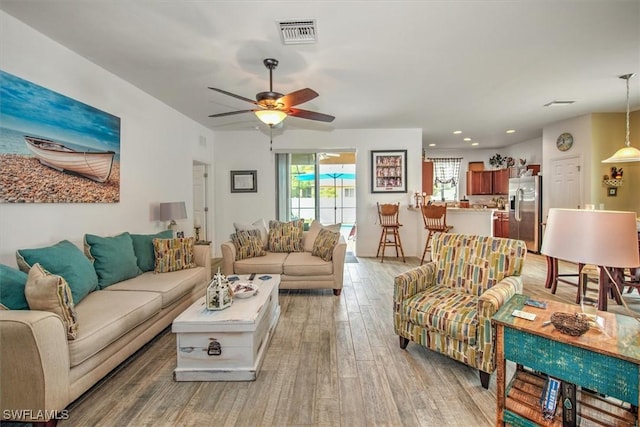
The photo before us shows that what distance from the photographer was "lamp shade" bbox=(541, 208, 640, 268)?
132 centimetres

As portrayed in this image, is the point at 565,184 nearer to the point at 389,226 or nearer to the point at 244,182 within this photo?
the point at 389,226

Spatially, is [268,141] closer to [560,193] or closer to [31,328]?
[31,328]

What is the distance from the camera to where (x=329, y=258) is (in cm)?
376

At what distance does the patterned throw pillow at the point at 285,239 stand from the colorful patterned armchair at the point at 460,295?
6.92 ft

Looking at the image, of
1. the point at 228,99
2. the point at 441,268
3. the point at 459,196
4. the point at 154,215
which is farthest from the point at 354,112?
the point at 459,196

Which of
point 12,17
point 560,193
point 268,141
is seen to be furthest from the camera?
point 268,141

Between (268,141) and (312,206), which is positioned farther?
(312,206)

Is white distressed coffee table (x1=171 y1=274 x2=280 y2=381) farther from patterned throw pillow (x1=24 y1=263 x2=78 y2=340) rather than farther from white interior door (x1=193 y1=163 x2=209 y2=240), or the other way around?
white interior door (x1=193 y1=163 x2=209 y2=240)

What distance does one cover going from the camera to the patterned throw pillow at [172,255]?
3.11 metres

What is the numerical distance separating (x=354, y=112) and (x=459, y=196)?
526 centimetres

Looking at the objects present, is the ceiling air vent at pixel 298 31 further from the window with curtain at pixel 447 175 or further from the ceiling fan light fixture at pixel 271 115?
the window with curtain at pixel 447 175

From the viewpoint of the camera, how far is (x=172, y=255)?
3.17 metres

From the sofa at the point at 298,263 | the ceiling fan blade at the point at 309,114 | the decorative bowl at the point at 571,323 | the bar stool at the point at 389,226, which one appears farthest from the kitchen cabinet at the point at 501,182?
the decorative bowl at the point at 571,323

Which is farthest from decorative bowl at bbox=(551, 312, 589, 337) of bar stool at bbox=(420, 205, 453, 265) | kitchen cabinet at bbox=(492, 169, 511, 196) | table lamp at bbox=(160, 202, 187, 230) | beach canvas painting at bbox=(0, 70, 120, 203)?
kitchen cabinet at bbox=(492, 169, 511, 196)
